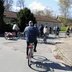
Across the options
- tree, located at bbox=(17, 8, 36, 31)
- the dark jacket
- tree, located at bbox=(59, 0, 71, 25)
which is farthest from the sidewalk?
tree, located at bbox=(59, 0, 71, 25)

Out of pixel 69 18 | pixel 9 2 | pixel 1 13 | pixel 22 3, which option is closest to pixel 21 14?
pixel 1 13

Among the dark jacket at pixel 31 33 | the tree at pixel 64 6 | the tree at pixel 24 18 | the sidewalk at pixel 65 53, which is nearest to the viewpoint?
the dark jacket at pixel 31 33

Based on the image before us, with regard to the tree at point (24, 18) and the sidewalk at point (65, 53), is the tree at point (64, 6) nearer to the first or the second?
the tree at point (24, 18)

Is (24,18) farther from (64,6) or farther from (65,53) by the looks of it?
(64,6)

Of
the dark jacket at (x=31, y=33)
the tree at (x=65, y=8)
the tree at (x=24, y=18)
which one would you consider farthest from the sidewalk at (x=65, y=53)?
the tree at (x=65, y=8)

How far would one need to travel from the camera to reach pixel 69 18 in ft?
368

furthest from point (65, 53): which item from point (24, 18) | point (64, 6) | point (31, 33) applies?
point (64, 6)

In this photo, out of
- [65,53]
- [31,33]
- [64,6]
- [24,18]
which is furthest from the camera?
[64,6]

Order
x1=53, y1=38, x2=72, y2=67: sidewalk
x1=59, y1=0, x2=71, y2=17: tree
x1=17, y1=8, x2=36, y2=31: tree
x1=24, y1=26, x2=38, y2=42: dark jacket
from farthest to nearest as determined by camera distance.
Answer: x1=59, y1=0, x2=71, y2=17: tree, x1=17, y1=8, x2=36, y2=31: tree, x1=53, y1=38, x2=72, y2=67: sidewalk, x1=24, y1=26, x2=38, y2=42: dark jacket

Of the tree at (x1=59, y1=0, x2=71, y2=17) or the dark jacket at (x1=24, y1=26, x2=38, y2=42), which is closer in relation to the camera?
the dark jacket at (x1=24, y1=26, x2=38, y2=42)

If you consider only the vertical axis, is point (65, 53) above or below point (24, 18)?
above

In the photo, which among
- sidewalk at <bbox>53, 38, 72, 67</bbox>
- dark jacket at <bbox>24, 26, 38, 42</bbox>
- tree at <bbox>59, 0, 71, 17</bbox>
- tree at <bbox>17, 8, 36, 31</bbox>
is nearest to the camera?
dark jacket at <bbox>24, 26, 38, 42</bbox>

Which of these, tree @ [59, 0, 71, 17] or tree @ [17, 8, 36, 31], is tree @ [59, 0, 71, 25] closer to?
tree @ [59, 0, 71, 17]

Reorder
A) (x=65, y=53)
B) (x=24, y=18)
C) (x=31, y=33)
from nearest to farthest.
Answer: (x=31, y=33) → (x=65, y=53) → (x=24, y=18)
